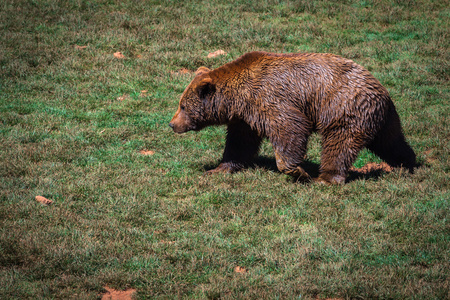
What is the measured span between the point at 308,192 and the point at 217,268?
2201 mm

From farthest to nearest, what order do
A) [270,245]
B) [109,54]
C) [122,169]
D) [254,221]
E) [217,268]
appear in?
[109,54], [122,169], [254,221], [270,245], [217,268]

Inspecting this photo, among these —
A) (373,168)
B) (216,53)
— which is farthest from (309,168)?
(216,53)

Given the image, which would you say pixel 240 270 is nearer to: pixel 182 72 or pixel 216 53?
pixel 182 72

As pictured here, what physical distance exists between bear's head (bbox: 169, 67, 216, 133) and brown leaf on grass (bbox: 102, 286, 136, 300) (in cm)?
334

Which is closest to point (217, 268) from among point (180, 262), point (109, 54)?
point (180, 262)

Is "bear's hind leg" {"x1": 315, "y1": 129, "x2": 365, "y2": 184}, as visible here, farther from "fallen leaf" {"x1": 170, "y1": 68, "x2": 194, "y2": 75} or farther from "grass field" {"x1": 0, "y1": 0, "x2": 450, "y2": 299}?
"fallen leaf" {"x1": 170, "y1": 68, "x2": 194, "y2": 75}

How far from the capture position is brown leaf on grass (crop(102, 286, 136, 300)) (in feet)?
16.6

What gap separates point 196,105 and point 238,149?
37.5 inches

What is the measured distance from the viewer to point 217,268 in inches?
217

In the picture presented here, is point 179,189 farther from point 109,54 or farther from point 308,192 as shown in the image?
point 109,54

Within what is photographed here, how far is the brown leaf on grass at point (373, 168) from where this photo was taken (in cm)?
826

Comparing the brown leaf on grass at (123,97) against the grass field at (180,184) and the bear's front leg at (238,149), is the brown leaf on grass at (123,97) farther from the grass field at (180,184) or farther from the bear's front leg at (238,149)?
the bear's front leg at (238,149)

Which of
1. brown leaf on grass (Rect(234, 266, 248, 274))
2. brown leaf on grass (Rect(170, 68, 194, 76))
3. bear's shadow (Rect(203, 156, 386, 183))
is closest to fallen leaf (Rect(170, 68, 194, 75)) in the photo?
brown leaf on grass (Rect(170, 68, 194, 76))

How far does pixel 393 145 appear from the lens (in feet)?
25.9
